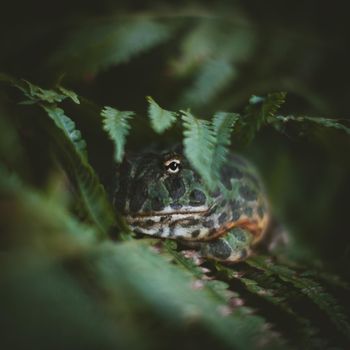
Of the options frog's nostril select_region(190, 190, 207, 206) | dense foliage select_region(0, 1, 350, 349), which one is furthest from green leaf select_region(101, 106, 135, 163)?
frog's nostril select_region(190, 190, 207, 206)

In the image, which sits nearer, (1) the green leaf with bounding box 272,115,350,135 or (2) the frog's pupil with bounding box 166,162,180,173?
(1) the green leaf with bounding box 272,115,350,135

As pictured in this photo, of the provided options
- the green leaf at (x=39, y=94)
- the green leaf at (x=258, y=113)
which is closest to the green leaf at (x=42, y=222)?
the green leaf at (x=39, y=94)

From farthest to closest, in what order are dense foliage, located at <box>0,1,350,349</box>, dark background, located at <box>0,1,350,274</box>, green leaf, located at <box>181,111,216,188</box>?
1. dark background, located at <box>0,1,350,274</box>
2. green leaf, located at <box>181,111,216,188</box>
3. dense foliage, located at <box>0,1,350,349</box>

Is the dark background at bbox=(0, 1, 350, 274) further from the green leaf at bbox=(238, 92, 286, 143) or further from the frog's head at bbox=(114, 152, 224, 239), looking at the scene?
the green leaf at bbox=(238, 92, 286, 143)

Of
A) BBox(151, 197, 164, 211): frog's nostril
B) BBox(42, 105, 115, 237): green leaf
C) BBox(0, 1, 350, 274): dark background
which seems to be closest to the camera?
BBox(42, 105, 115, 237): green leaf

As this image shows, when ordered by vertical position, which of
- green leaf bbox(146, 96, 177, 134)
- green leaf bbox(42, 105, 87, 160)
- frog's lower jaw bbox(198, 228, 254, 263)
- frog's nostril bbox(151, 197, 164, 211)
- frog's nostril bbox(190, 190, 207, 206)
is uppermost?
green leaf bbox(146, 96, 177, 134)

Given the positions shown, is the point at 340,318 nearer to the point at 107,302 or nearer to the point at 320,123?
the point at 320,123

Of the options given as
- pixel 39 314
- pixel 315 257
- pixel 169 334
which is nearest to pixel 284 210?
pixel 315 257

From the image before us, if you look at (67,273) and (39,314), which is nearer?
(39,314)
